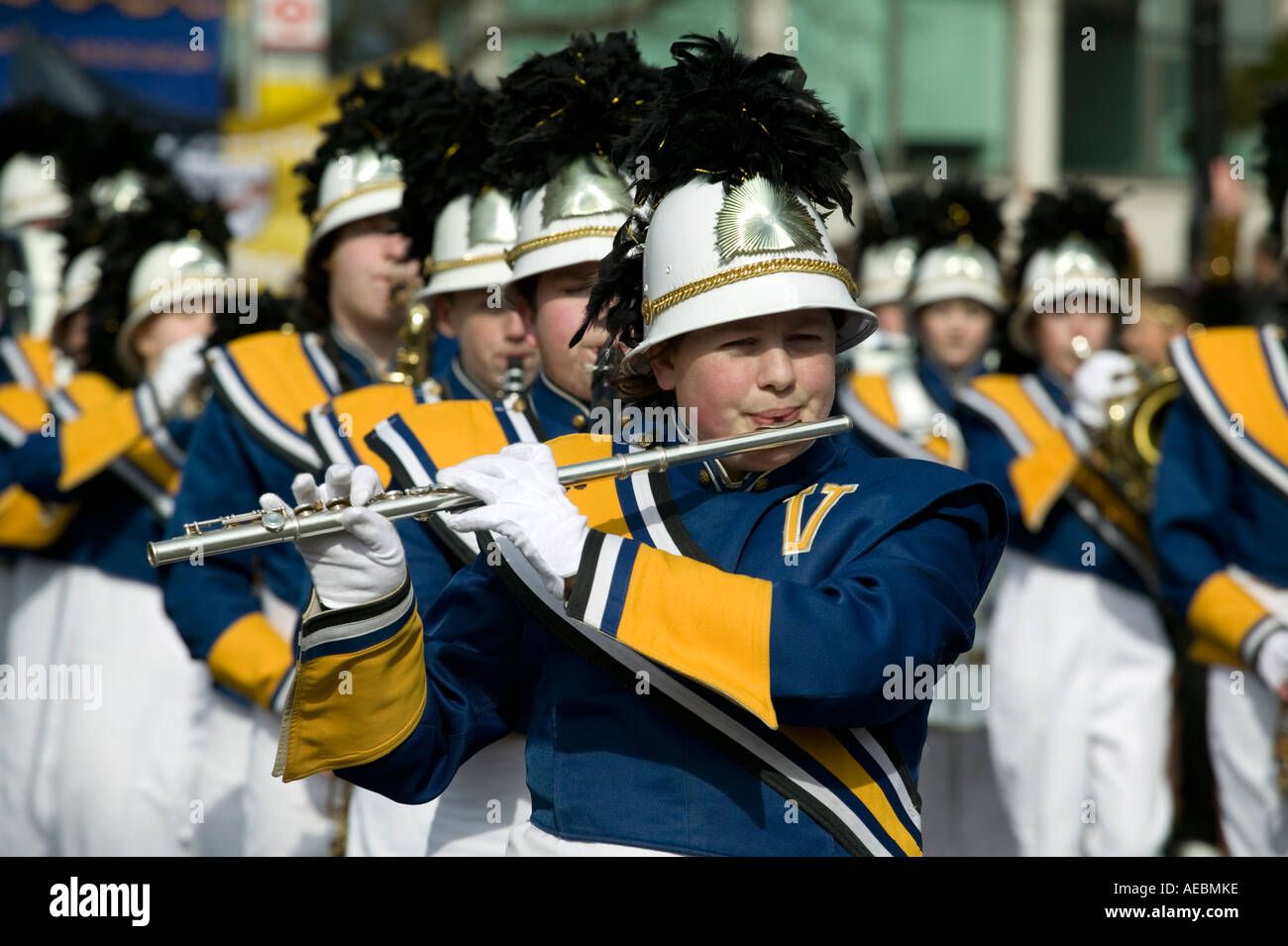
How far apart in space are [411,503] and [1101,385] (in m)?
4.49

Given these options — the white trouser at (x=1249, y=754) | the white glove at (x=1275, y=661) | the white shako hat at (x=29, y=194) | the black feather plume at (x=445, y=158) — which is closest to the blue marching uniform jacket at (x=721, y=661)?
the black feather plume at (x=445, y=158)

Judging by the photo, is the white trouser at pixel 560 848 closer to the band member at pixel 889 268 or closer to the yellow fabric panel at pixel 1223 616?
the yellow fabric panel at pixel 1223 616

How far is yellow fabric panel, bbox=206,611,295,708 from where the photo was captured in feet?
15.5

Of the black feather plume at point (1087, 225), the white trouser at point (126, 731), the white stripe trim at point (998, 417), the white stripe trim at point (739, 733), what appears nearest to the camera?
the white stripe trim at point (739, 733)

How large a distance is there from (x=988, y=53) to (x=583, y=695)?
20.0 meters

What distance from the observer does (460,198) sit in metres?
4.39

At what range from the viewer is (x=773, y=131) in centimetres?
273

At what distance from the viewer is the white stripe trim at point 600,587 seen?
2463mm

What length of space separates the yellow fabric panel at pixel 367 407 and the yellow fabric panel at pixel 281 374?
0.51 meters

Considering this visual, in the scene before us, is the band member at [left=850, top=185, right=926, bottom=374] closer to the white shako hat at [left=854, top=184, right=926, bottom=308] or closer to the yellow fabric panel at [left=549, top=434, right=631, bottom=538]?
the white shako hat at [left=854, top=184, right=926, bottom=308]

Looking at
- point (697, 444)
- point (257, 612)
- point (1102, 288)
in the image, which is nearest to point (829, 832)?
point (697, 444)

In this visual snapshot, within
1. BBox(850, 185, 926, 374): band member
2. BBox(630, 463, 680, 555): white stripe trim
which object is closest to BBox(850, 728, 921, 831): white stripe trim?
BBox(630, 463, 680, 555): white stripe trim

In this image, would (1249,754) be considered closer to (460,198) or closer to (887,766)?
(460,198)
